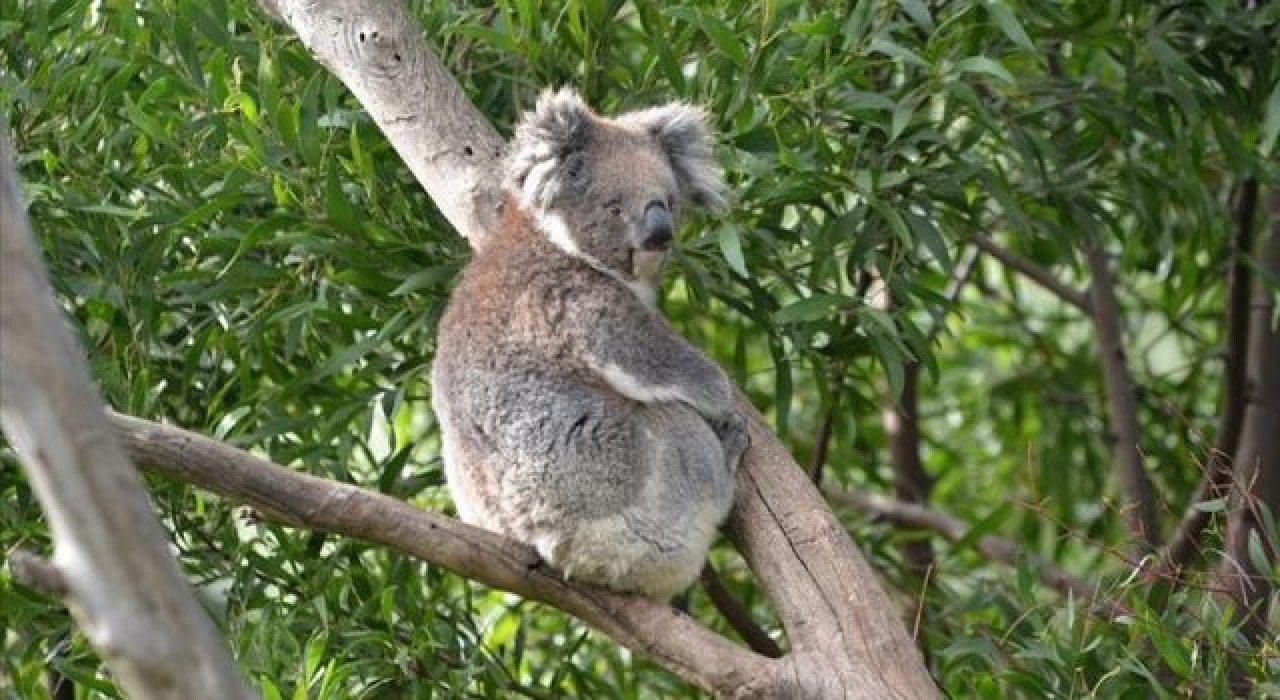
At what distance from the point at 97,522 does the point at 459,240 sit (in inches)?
93.3

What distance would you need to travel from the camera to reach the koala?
3844 mm

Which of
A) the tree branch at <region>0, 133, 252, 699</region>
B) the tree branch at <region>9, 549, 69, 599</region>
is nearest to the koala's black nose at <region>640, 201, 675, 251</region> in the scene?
the tree branch at <region>9, 549, 69, 599</region>

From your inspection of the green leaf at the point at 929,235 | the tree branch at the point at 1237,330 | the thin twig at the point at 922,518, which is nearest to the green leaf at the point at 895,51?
the green leaf at the point at 929,235

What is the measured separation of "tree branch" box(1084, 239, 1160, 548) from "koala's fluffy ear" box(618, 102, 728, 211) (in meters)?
1.74

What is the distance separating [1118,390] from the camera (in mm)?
5812

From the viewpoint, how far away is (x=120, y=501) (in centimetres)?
219

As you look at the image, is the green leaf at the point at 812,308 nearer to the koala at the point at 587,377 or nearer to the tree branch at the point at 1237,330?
the koala at the point at 587,377

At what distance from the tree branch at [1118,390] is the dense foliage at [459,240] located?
62 cm

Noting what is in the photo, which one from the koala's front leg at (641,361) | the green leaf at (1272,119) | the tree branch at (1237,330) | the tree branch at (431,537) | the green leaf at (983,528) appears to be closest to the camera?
the tree branch at (431,537)

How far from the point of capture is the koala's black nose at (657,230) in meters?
3.97

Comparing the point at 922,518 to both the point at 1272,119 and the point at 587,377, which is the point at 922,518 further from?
the point at 587,377

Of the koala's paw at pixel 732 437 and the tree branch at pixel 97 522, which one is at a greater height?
the tree branch at pixel 97 522

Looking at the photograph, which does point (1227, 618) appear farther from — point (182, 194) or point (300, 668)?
point (182, 194)

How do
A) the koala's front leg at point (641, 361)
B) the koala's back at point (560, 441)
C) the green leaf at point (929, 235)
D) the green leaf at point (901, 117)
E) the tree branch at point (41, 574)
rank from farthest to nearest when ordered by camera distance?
the green leaf at point (929, 235)
the green leaf at point (901, 117)
the koala's front leg at point (641, 361)
the koala's back at point (560, 441)
the tree branch at point (41, 574)
